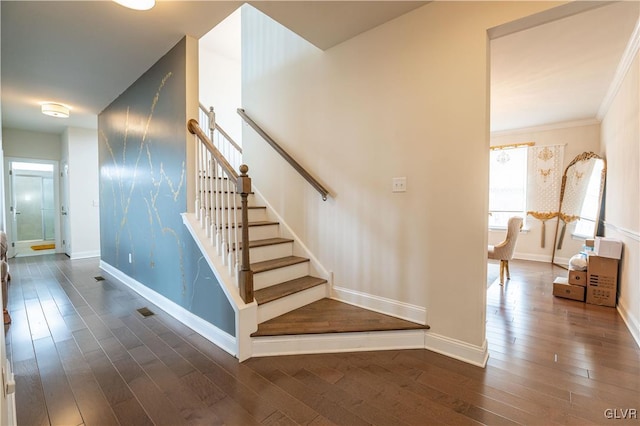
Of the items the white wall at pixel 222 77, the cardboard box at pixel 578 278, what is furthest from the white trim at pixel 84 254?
the cardboard box at pixel 578 278

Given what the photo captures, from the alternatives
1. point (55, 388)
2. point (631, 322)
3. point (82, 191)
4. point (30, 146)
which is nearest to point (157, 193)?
point (55, 388)

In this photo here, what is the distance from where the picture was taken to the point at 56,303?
10.1 feet

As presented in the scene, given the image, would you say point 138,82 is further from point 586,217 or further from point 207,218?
point 586,217

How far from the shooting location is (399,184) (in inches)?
89.5

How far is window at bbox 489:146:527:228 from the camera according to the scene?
A: 5.52 meters

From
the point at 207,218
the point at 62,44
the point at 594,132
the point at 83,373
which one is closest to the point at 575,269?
the point at 594,132

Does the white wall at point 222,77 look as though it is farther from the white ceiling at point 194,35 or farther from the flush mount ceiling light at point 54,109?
the flush mount ceiling light at point 54,109

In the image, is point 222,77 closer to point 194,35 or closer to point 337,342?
point 194,35

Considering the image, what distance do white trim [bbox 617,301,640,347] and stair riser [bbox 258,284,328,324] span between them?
2.59 meters

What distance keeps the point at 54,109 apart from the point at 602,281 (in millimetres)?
7396

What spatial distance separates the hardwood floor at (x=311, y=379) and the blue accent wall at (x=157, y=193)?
0.38 meters

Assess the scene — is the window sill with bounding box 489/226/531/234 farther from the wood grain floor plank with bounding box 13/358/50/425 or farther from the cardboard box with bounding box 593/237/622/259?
the wood grain floor plank with bounding box 13/358/50/425

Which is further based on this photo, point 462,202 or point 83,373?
point 462,202

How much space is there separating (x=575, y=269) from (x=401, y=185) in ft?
8.79
